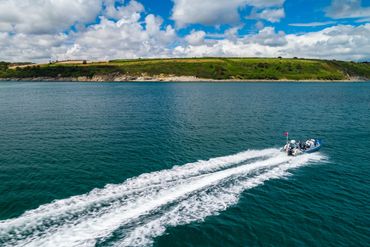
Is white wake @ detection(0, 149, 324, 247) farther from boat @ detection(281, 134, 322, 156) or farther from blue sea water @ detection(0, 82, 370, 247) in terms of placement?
boat @ detection(281, 134, 322, 156)

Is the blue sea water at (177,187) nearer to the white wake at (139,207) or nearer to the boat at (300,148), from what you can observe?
the white wake at (139,207)

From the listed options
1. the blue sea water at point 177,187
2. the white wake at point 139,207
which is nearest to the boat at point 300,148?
the blue sea water at point 177,187

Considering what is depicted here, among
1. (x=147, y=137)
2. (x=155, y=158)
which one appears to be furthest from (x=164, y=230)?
(x=147, y=137)

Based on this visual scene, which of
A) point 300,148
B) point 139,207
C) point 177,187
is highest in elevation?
point 300,148

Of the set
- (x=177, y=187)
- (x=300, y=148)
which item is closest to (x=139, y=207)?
(x=177, y=187)

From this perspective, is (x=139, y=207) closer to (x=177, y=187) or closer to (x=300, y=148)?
(x=177, y=187)
